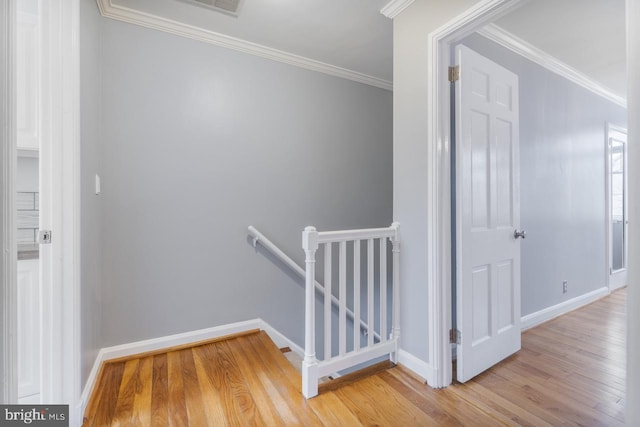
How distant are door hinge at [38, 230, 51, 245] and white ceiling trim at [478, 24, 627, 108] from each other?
2.90 metres

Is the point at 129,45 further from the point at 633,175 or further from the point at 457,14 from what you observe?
the point at 633,175

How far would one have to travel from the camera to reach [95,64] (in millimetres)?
1732

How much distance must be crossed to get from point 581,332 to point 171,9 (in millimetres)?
3975

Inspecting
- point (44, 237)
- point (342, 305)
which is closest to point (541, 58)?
point (342, 305)

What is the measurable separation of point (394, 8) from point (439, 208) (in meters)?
1.35

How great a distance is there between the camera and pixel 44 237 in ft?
4.12

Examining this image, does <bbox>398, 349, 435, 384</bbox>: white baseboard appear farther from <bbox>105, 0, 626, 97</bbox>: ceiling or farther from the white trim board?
<bbox>105, 0, 626, 97</bbox>: ceiling

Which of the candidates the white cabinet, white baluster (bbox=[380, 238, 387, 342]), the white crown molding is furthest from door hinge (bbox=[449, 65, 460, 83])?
the white cabinet

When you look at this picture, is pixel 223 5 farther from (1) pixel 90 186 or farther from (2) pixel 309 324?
(2) pixel 309 324

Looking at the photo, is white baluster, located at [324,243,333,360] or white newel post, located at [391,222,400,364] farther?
white newel post, located at [391,222,400,364]

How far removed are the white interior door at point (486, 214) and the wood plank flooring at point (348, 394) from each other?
22cm

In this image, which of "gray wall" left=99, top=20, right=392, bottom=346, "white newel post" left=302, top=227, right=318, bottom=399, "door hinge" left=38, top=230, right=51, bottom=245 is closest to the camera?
"door hinge" left=38, top=230, right=51, bottom=245

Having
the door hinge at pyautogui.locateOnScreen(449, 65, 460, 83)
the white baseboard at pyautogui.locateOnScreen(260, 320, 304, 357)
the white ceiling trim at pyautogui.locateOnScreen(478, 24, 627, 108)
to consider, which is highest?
the white ceiling trim at pyautogui.locateOnScreen(478, 24, 627, 108)

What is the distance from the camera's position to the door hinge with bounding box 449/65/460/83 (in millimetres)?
1686
